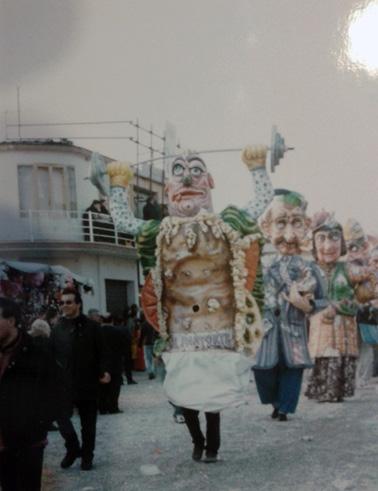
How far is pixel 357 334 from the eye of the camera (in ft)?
11.5

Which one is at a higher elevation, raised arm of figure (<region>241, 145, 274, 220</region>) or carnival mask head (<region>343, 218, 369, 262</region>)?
raised arm of figure (<region>241, 145, 274, 220</region>)

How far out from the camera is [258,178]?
3146 millimetres

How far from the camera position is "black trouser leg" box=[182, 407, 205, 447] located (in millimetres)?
3061

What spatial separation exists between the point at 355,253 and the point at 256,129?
0.79m

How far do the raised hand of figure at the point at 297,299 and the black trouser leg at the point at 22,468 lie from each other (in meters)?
1.28

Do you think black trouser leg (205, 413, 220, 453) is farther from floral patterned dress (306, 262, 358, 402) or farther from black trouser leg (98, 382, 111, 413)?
floral patterned dress (306, 262, 358, 402)

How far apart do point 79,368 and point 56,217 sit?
2.09ft

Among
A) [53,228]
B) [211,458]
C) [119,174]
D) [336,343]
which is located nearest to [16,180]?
[53,228]

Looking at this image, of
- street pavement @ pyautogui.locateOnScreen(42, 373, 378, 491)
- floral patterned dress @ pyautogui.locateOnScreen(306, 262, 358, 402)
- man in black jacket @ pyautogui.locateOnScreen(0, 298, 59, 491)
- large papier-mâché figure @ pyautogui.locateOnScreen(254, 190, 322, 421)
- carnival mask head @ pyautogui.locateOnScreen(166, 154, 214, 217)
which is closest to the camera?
man in black jacket @ pyautogui.locateOnScreen(0, 298, 59, 491)

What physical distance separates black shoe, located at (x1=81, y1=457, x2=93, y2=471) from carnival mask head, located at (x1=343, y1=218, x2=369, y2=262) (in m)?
1.48

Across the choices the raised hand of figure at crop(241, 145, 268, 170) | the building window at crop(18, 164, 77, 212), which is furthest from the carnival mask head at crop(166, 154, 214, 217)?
the building window at crop(18, 164, 77, 212)

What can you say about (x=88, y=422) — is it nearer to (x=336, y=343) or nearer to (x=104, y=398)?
(x=104, y=398)

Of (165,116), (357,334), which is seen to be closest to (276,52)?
(165,116)

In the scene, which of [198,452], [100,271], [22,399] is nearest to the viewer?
[22,399]
